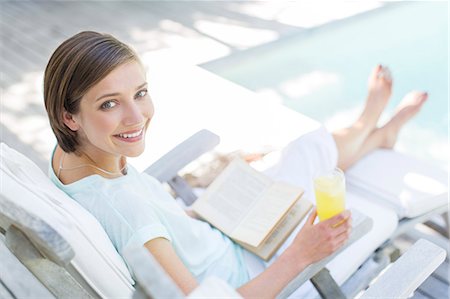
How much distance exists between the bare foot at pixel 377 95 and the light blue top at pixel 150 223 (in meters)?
1.04

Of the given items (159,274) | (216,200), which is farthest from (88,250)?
(216,200)

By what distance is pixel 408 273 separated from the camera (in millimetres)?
1521

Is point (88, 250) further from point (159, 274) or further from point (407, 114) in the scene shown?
point (407, 114)

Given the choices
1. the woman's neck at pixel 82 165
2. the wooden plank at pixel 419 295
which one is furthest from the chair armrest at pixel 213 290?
the wooden plank at pixel 419 295

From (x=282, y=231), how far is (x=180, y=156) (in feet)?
1.54

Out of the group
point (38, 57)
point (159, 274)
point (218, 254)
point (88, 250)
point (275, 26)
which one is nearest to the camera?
point (159, 274)

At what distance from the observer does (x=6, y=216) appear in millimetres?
Answer: 1125

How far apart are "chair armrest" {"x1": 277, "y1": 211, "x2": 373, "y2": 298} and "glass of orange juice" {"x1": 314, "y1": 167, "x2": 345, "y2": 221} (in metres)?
0.07

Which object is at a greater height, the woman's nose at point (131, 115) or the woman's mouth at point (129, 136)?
the woman's nose at point (131, 115)

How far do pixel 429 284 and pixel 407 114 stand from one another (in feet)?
2.85

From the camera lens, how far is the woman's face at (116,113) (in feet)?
4.89

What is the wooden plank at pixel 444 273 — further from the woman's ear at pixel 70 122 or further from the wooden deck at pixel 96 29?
the wooden deck at pixel 96 29

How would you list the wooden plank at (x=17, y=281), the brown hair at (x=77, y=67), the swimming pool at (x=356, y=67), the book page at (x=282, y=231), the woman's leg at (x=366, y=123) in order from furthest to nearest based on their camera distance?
the swimming pool at (x=356, y=67) → the woman's leg at (x=366, y=123) → the book page at (x=282, y=231) → the brown hair at (x=77, y=67) → the wooden plank at (x=17, y=281)

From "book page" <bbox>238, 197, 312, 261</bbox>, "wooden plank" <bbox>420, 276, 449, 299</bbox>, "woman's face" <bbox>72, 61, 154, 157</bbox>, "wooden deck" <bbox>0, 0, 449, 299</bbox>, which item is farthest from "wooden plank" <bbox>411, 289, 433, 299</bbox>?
"wooden deck" <bbox>0, 0, 449, 299</bbox>
